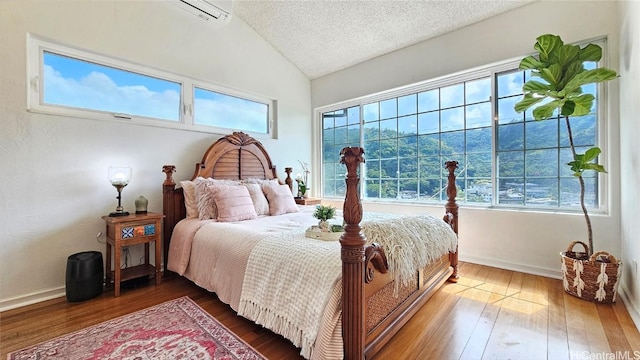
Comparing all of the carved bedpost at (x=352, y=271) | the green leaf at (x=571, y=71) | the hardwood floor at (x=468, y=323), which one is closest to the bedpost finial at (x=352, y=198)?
the carved bedpost at (x=352, y=271)

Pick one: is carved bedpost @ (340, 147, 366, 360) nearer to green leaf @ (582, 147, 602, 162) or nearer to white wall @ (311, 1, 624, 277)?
green leaf @ (582, 147, 602, 162)

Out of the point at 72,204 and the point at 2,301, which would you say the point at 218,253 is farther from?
the point at 2,301

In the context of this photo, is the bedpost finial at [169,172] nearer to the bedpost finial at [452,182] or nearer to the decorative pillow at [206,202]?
the decorative pillow at [206,202]

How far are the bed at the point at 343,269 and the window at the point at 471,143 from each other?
855 mm

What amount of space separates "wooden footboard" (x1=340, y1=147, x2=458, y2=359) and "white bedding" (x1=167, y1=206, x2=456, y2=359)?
0.08 m

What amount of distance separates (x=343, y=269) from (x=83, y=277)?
2.34 meters

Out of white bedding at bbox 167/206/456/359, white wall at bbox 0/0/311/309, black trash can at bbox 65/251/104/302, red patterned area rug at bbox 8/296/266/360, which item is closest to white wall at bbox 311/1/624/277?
white bedding at bbox 167/206/456/359

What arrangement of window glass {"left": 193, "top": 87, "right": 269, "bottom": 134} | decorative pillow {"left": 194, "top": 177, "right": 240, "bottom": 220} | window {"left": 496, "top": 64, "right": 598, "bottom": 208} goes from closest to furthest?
window {"left": 496, "top": 64, "right": 598, "bottom": 208}
decorative pillow {"left": 194, "top": 177, "right": 240, "bottom": 220}
window glass {"left": 193, "top": 87, "right": 269, "bottom": 134}

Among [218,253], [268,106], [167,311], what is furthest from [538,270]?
[268,106]

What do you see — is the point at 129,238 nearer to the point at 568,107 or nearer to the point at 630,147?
the point at 568,107

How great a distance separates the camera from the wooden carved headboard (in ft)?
9.74

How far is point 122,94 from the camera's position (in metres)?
2.85

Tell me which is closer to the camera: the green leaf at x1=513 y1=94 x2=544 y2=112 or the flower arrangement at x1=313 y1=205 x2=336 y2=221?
the flower arrangement at x1=313 y1=205 x2=336 y2=221

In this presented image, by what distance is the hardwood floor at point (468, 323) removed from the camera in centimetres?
159
